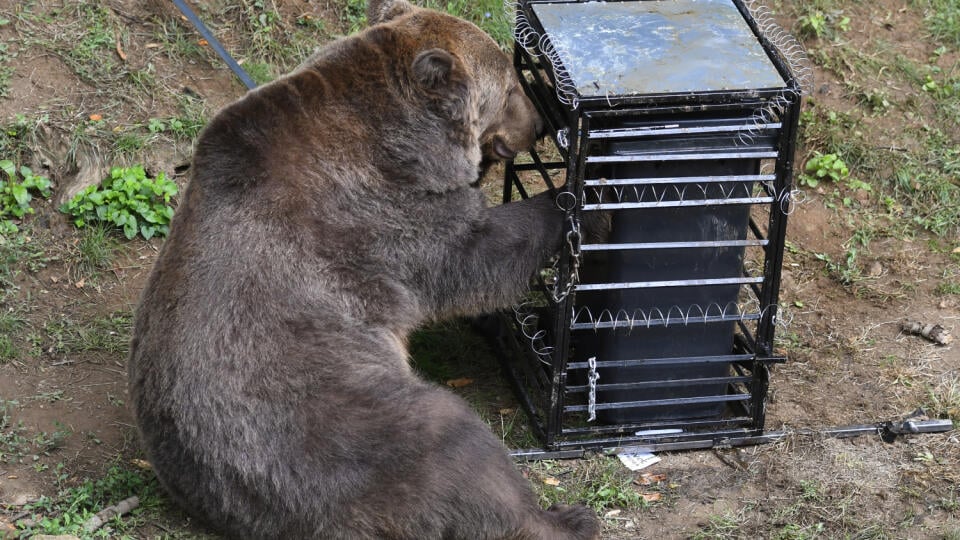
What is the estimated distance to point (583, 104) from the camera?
5625mm

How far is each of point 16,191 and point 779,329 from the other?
5.03m

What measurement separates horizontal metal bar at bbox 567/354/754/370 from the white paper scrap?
1.78 ft

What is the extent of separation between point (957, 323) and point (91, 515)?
547cm

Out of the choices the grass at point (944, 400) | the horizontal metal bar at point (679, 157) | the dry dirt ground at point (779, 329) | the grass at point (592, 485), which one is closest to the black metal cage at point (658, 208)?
the horizontal metal bar at point (679, 157)

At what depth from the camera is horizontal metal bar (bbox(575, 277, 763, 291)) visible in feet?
19.8

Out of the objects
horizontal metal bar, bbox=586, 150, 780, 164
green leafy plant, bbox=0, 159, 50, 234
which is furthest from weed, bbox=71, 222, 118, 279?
horizontal metal bar, bbox=586, 150, 780, 164

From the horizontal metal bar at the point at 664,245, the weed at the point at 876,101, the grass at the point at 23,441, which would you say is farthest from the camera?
the weed at the point at 876,101

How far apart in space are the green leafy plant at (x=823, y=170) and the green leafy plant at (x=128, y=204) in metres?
4.63

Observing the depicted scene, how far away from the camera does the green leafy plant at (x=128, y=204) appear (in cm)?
768

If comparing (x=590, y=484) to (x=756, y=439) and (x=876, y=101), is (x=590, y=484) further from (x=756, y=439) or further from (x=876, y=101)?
(x=876, y=101)

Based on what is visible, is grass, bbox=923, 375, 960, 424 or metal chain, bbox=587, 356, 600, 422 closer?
metal chain, bbox=587, 356, 600, 422

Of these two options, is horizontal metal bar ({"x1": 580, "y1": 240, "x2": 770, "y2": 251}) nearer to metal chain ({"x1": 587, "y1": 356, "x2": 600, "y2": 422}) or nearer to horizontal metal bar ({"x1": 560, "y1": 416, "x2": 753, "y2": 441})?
metal chain ({"x1": 587, "y1": 356, "x2": 600, "y2": 422})

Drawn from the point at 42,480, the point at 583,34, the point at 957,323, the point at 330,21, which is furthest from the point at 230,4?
the point at 957,323

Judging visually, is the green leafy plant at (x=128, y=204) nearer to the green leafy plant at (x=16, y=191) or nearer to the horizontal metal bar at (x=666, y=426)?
the green leafy plant at (x=16, y=191)
